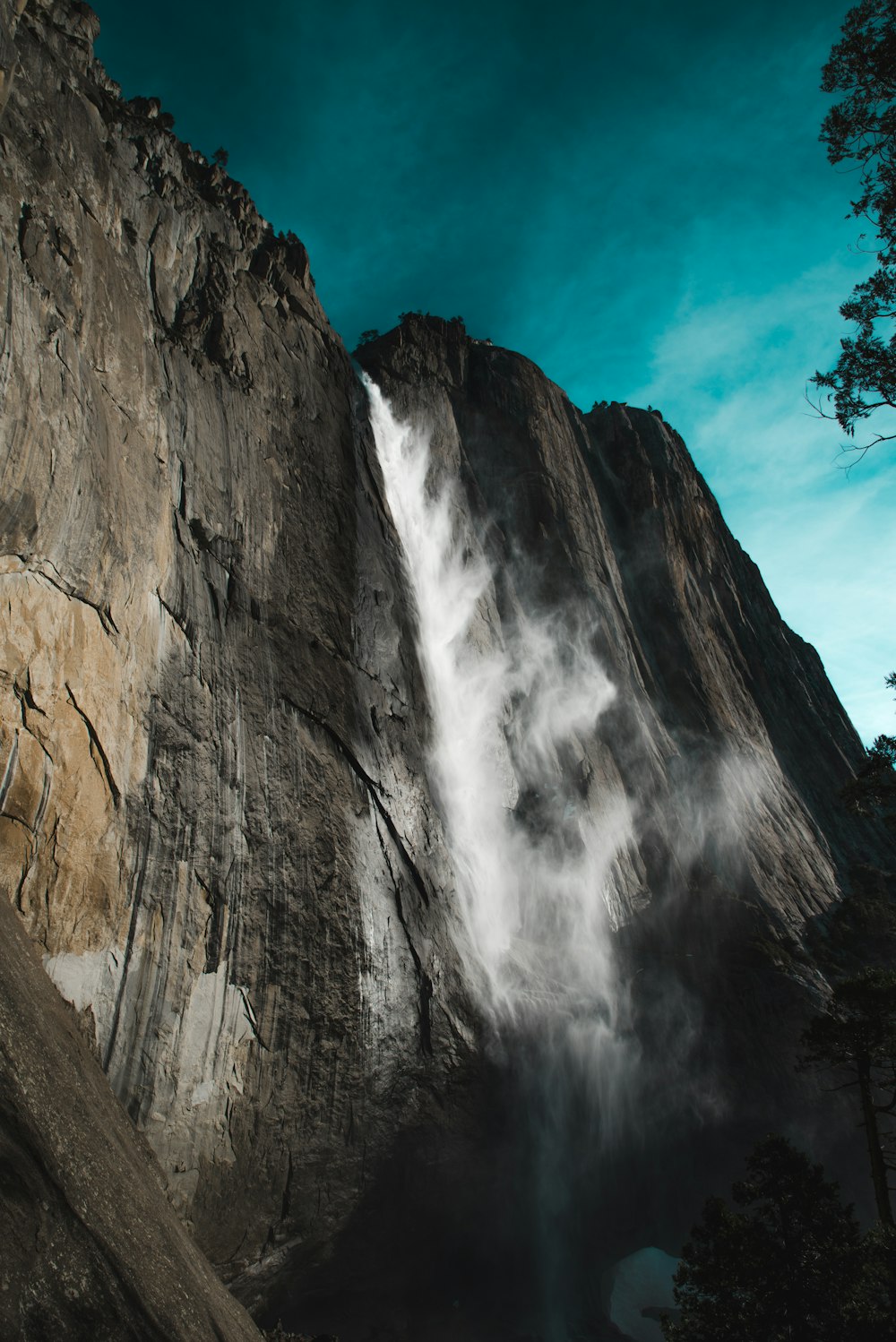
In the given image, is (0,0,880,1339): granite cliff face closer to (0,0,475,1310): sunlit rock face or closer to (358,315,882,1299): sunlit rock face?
(0,0,475,1310): sunlit rock face

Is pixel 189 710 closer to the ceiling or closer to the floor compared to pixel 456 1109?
closer to the ceiling

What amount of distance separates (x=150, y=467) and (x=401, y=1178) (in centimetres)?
1259

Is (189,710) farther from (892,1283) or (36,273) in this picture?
(892,1283)

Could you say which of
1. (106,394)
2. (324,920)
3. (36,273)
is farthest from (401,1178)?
(36,273)

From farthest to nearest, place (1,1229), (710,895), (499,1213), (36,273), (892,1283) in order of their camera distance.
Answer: (710,895)
(499,1213)
(36,273)
(892,1283)
(1,1229)

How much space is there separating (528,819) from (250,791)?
972 centimetres

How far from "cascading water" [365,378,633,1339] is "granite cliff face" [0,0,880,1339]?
52 centimetres

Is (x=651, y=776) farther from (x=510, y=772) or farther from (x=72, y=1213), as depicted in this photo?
(x=72, y=1213)

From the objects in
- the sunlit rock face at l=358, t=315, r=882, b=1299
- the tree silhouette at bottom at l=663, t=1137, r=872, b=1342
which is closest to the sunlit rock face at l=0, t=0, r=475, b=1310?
the tree silhouette at bottom at l=663, t=1137, r=872, b=1342

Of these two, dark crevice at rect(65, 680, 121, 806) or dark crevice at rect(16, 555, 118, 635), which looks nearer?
dark crevice at rect(16, 555, 118, 635)

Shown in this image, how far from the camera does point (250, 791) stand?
12086 millimetres

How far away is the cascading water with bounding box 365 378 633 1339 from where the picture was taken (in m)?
16.1

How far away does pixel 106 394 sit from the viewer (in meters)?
11.6

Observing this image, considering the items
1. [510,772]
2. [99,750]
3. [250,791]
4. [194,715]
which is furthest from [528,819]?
[99,750]
